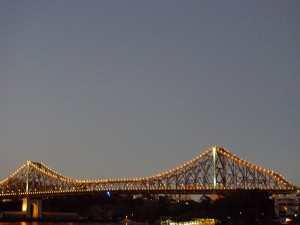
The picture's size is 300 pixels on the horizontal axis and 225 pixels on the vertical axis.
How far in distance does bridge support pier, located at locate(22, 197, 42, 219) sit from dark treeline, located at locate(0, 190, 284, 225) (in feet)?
44.4

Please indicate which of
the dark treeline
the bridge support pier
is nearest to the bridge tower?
the bridge support pier

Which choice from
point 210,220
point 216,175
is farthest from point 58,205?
point 210,220

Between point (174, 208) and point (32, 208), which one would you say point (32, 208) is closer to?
point (32, 208)

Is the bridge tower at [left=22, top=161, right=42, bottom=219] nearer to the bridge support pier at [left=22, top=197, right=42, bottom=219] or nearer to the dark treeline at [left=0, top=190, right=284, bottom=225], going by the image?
the bridge support pier at [left=22, top=197, right=42, bottom=219]

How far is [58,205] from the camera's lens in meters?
183

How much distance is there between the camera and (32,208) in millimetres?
151375

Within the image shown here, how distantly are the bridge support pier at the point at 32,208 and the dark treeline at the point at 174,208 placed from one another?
44.4 ft

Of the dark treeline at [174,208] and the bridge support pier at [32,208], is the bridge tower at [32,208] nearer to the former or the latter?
the bridge support pier at [32,208]

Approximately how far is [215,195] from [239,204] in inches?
865

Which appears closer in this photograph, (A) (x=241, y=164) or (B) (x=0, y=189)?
(A) (x=241, y=164)

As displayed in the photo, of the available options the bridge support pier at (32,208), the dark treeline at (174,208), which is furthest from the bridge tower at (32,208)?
the dark treeline at (174,208)

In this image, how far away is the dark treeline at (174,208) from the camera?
98.6m

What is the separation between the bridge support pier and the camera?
143500 millimetres

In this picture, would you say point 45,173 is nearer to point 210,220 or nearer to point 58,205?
point 58,205
